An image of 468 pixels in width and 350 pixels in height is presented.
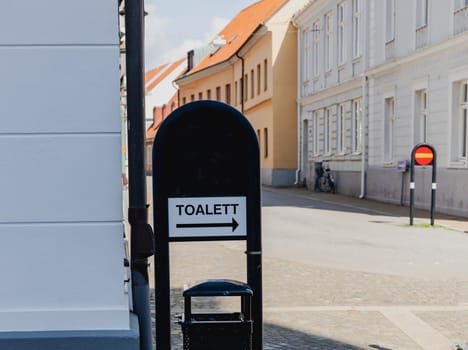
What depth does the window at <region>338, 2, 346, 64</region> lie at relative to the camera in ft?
101

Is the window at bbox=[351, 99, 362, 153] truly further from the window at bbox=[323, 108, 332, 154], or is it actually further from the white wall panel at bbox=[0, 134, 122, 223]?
the white wall panel at bbox=[0, 134, 122, 223]

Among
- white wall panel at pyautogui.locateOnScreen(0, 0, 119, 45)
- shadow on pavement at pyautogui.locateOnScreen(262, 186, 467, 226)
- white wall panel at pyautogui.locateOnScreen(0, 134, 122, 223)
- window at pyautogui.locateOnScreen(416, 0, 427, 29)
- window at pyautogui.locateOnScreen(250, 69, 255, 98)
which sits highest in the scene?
window at pyautogui.locateOnScreen(416, 0, 427, 29)

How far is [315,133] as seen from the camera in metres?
35.6

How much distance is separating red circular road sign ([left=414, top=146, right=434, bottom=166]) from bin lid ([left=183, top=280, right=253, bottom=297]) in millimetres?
13063

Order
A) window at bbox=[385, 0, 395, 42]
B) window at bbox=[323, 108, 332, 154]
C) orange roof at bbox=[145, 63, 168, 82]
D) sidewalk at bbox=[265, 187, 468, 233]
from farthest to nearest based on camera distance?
orange roof at bbox=[145, 63, 168, 82], window at bbox=[323, 108, 332, 154], window at bbox=[385, 0, 395, 42], sidewalk at bbox=[265, 187, 468, 233]

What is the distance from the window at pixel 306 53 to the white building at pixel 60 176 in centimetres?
3290

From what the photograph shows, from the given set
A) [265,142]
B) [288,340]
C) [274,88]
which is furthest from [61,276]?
[265,142]

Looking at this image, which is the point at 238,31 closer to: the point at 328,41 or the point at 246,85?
the point at 246,85

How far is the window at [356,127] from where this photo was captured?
94.7 feet

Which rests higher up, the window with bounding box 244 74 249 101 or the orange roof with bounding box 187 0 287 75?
the orange roof with bounding box 187 0 287 75

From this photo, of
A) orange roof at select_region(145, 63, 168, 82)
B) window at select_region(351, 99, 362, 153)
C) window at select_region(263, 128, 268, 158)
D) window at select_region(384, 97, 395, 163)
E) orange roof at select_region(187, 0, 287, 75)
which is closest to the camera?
window at select_region(384, 97, 395, 163)

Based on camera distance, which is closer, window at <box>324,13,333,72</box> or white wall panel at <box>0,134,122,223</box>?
white wall panel at <box>0,134,122,223</box>

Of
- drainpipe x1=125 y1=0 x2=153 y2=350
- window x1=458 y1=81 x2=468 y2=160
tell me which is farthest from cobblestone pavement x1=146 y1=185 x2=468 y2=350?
window x1=458 y1=81 x2=468 y2=160

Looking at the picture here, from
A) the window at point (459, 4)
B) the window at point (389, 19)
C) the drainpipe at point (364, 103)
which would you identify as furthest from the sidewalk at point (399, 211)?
the window at point (389, 19)
